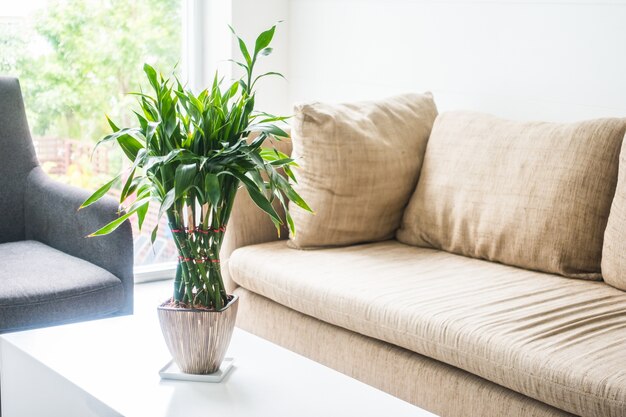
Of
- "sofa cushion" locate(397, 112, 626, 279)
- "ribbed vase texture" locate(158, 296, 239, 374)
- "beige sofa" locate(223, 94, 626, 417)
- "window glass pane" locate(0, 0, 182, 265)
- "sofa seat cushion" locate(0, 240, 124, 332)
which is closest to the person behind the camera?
"ribbed vase texture" locate(158, 296, 239, 374)

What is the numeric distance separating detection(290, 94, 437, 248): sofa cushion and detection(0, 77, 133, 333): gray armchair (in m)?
0.61

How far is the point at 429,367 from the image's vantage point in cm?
206

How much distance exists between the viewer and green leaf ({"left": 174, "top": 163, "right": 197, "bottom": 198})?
1.51 meters

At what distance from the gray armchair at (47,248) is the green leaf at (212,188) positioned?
2.93 ft

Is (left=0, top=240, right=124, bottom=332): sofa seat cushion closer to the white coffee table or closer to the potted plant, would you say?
the white coffee table

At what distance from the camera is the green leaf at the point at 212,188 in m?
1.51

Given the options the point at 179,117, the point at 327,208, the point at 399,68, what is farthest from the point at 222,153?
the point at 399,68

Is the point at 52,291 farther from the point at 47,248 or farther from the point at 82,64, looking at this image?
the point at 82,64

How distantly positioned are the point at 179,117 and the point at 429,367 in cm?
92

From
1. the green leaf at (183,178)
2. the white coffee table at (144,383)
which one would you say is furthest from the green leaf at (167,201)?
the white coffee table at (144,383)

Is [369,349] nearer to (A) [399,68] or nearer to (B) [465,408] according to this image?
(B) [465,408]

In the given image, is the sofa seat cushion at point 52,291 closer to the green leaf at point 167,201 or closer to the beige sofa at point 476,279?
the beige sofa at point 476,279

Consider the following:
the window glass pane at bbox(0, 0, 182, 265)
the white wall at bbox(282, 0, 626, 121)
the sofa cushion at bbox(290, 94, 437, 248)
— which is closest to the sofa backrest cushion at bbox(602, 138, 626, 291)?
the white wall at bbox(282, 0, 626, 121)

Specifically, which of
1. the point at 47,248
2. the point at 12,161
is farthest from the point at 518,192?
the point at 12,161
